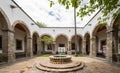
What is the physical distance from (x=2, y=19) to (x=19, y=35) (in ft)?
23.8

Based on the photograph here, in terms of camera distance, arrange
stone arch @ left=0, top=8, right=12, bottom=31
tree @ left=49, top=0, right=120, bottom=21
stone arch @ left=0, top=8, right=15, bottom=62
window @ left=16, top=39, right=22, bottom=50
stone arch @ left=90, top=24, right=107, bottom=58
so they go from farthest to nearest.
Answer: window @ left=16, top=39, right=22, bottom=50
stone arch @ left=90, top=24, right=107, bottom=58
stone arch @ left=0, top=8, right=15, bottom=62
stone arch @ left=0, top=8, right=12, bottom=31
tree @ left=49, top=0, right=120, bottom=21

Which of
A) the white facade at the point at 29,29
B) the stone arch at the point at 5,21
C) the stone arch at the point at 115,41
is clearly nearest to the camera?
the stone arch at the point at 5,21

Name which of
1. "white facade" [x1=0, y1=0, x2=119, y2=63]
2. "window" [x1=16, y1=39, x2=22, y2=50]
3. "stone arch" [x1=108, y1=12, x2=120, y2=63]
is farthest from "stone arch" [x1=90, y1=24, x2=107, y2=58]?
"window" [x1=16, y1=39, x2=22, y2=50]

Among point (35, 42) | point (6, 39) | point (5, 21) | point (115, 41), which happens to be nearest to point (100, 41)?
point (115, 41)

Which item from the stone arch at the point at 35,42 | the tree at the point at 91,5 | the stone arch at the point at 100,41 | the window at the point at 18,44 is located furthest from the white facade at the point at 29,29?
the tree at the point at 91,5

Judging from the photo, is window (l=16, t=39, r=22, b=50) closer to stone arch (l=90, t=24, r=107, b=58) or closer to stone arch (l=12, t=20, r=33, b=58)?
stone arch (l=12, t=20, r=33, b=58)

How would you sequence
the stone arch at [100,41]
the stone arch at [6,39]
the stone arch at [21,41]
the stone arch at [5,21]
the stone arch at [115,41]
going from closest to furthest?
the stone arch at [5,21] < the stone arch at [6,39] < the stone arch at [115,41] < the stone arch at [100,41] < the stone arch at [21,41]

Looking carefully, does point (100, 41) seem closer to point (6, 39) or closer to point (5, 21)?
point (6, 39)

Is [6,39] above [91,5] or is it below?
below

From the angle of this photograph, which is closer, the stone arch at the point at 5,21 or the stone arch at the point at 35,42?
the stone arch at the point at 5,21

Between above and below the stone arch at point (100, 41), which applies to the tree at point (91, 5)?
above

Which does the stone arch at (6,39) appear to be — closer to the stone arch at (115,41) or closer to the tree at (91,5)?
the tree at (91,5)

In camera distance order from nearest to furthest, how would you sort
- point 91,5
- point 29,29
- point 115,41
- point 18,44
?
point 91,5
point 115,41
point 29,29
point 18,44

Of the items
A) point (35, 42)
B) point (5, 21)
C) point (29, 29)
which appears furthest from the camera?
point (35, 42)
